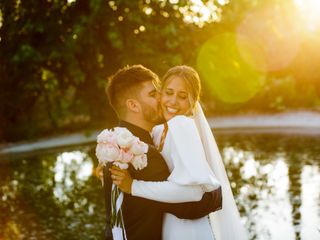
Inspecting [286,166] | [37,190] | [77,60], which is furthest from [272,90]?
[37,190]

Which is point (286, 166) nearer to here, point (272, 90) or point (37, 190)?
→ point (37, 190)

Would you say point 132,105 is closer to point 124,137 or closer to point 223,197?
point 124,137

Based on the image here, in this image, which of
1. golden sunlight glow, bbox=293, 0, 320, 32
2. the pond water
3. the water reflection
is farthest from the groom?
golden sunlight glow, bbox=293, 0, 320, 32

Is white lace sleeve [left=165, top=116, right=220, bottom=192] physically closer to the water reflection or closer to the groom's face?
the groom's face

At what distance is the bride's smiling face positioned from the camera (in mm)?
3525

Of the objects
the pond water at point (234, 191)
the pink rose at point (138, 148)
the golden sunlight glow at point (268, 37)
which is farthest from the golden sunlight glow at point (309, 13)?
the pink rose at point (138, 148)

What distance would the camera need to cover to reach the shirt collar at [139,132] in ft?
11.5

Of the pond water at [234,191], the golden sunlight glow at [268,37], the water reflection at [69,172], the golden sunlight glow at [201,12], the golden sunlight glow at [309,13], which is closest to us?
the pond water at [234,191]

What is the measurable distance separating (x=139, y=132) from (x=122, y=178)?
→ 1.20 ft

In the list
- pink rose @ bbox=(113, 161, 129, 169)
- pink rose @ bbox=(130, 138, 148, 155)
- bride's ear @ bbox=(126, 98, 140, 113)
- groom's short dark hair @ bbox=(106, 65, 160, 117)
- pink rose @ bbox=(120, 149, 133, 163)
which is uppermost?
groom's short dark hair @ bbox=(106, 65, 160, 117)

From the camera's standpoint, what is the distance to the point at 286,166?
15.4 m

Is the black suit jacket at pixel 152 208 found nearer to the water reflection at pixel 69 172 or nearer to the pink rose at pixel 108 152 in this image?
the pink rose at pixel 108 152

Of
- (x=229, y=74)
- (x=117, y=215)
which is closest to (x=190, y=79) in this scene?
(x=117, y=215)

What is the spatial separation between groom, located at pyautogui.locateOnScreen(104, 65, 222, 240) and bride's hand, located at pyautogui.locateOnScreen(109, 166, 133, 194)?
0.19ft
